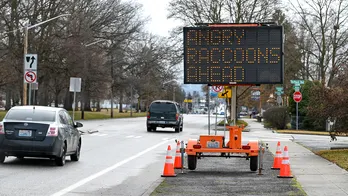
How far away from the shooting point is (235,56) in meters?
14.8

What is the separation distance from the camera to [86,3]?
60656 mm

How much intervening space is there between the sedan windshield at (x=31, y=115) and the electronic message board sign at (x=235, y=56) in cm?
388

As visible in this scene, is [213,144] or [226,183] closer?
[226,183]

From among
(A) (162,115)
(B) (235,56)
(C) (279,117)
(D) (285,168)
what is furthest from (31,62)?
(C) (279,117)

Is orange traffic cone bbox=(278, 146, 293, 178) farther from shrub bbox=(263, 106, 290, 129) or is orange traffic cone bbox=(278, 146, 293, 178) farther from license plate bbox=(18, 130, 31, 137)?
shrub bbox=(263, 106, 290, 129)

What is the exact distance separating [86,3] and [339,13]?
24.4 meters

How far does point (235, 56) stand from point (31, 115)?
556 cm

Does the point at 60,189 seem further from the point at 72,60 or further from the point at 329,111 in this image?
the point at 72,60

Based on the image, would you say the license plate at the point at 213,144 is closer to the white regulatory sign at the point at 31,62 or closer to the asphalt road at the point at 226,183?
the asphalt road at the point at 226,183

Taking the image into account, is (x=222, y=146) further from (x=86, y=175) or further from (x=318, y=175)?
(x=86, y=175)

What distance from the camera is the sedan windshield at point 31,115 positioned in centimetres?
1591

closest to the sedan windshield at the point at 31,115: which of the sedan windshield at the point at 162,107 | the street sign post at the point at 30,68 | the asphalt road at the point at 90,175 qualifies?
the asphalt road at the point at 90,175

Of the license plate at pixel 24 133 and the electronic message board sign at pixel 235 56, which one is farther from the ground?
the electronic message board sign at pixel 235 56

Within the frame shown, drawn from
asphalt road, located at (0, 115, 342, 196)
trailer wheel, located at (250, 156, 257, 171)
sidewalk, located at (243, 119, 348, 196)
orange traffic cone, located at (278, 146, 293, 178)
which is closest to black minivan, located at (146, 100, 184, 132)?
asphalt road, located at (0, 115, 342, 196)
